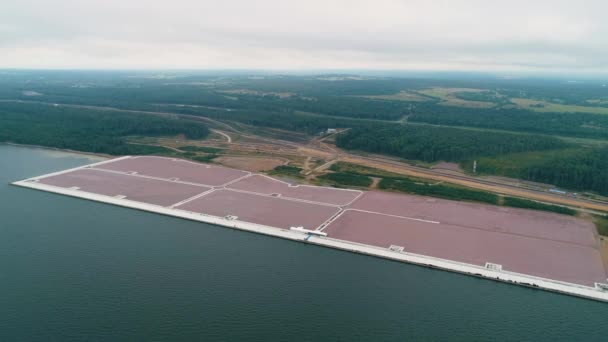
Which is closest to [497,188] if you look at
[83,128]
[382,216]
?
[382,216]

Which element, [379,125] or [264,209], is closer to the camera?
[264,209]

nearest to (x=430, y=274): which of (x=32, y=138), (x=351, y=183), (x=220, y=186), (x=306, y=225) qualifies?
(x=306, y=225)

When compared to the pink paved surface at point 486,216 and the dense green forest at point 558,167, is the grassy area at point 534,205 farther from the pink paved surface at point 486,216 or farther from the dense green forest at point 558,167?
the dense green forest at point 558,167

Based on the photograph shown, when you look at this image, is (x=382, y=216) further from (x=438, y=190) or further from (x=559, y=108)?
(x=559, y=108)

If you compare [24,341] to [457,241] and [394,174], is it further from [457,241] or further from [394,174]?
[394,174]

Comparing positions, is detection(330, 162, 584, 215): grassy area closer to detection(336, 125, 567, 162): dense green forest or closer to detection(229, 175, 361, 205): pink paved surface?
detection(229, 175, 361, 205): pink paved surface

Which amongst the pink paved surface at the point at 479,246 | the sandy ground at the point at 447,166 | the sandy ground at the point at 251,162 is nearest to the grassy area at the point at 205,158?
the sandy ground at the point at 251,162
